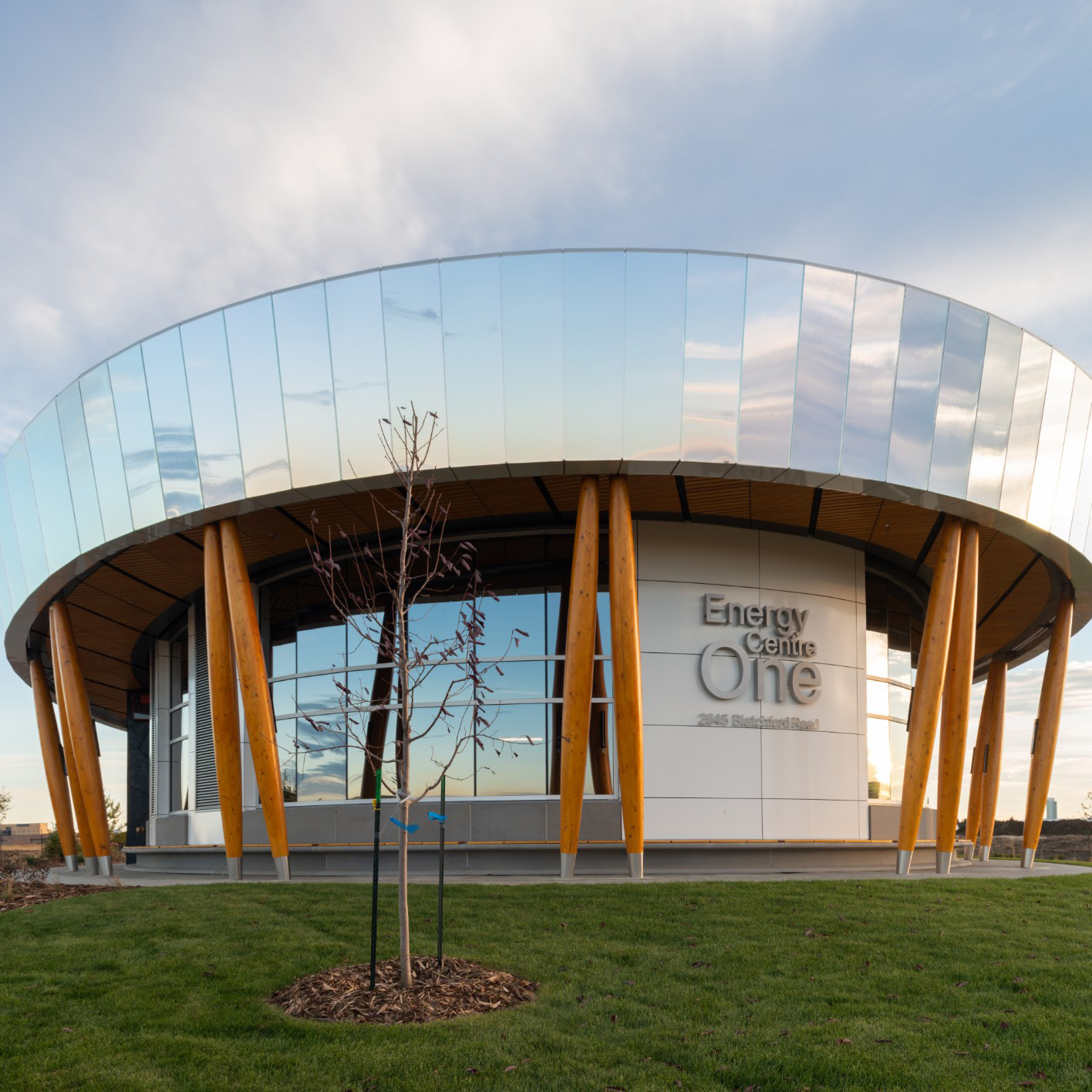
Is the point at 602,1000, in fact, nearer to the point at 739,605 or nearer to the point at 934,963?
the point at 934,963

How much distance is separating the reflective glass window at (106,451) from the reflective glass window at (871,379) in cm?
1568

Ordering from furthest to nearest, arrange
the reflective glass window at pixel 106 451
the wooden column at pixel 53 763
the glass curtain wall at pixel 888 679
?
the wooden column at pixel 53 763 → the glass curtain wall at pixel 888 679 → the reflective glass window at pixel 106 451

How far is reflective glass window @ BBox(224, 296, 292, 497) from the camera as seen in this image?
21.3 m

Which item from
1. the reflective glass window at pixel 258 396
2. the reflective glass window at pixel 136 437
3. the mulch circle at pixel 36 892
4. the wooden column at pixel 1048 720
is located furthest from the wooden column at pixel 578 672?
the wooden column at pixel 1048 720

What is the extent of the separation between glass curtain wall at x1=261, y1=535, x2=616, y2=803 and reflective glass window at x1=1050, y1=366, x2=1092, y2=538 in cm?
1056

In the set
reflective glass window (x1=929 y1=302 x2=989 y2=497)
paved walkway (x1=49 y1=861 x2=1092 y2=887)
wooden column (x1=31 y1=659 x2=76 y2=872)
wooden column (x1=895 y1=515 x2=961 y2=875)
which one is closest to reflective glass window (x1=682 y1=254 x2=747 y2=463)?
reflective glass window (x1=929 y1=302 x2=989 y2=497)

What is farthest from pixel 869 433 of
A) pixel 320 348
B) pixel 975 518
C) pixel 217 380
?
pixel 217 380

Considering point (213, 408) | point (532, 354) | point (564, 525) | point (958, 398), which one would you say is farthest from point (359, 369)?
point (958, 398)

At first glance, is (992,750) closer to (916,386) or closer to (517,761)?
(916,386)

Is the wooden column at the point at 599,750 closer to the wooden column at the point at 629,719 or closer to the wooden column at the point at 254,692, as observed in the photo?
the wooden column at the point at 629,719

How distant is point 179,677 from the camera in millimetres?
34875

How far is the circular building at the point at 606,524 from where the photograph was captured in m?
20.1

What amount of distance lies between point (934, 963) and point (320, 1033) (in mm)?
6953

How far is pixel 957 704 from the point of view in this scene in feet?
75.3
